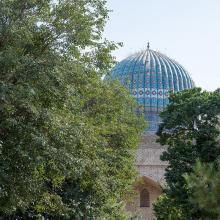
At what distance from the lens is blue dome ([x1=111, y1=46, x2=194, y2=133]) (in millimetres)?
46469

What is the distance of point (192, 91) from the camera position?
65.0ft

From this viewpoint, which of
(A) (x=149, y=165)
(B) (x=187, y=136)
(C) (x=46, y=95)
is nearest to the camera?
(C) (x=46, y=95)

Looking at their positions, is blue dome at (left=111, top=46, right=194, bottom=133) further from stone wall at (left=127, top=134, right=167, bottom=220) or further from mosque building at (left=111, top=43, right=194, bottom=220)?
stone wall at (left=127, top=134, right=167, bottom=220)

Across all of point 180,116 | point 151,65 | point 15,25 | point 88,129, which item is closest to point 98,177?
point 88,129

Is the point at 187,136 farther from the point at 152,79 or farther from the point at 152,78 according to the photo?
the point at 152,78

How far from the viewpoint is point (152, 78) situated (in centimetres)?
4769

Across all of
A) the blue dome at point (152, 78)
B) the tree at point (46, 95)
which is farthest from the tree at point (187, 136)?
the blue dome at point (152, 78)

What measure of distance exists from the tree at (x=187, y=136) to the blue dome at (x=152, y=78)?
25241 millimetres

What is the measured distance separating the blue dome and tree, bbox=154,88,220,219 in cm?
2524

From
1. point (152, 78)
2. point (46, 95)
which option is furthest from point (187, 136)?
point (152, 78)

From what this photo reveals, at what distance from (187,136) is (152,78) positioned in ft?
95.3

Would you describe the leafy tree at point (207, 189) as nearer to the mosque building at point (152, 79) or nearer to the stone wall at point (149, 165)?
the stone wall at point (149, 165)

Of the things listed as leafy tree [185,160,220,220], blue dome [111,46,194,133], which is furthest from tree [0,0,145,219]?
blue dome [111,46,194,133]

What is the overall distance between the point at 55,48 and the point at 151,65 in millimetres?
38392
